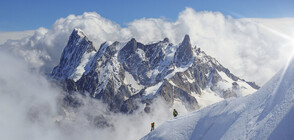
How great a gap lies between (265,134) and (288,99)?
3.88m

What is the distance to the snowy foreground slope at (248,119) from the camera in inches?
1101

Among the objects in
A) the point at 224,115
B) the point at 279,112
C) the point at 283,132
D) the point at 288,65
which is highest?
the point at 288,65

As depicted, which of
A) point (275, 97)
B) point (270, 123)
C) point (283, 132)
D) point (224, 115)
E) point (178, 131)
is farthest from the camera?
point (178, 131)

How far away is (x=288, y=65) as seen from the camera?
33.8 metres

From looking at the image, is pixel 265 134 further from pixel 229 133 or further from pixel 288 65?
pixel 288 65

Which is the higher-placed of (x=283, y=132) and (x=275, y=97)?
(x=275, y=97)

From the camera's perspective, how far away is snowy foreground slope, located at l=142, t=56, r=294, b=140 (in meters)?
28.0

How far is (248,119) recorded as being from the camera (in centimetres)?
3200

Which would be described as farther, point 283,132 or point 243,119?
point 243,119

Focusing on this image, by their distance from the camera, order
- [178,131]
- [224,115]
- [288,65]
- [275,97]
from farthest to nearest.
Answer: [178,131]
[224,115]
[288,65]
[275,97]

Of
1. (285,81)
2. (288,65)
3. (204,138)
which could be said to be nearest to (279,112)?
(285,81)

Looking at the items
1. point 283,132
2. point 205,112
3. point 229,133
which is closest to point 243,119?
point 229,133

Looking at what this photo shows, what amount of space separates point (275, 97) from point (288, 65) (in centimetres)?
460

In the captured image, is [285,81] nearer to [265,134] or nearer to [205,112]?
[265,134]
